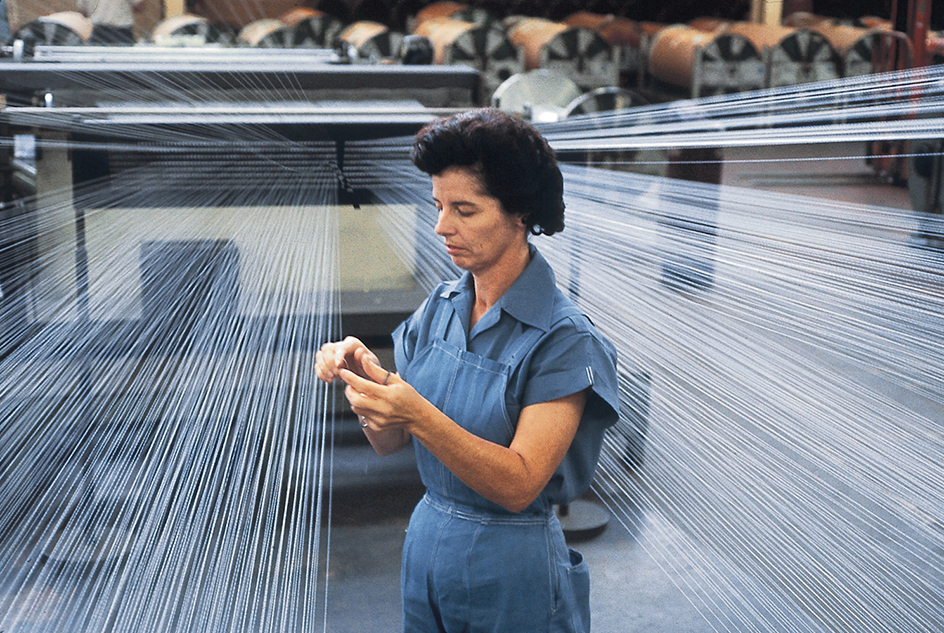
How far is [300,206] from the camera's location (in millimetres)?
2568

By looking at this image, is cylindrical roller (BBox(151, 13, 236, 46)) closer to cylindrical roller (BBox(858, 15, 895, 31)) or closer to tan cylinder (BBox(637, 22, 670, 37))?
tan cylinder (BBox(637, 22, 670, 37))

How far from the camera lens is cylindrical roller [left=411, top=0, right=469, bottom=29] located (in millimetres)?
10242

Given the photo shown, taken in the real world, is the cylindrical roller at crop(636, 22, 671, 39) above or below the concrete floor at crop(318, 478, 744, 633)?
above

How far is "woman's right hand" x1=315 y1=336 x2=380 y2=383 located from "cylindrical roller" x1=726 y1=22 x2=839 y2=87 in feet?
26.0

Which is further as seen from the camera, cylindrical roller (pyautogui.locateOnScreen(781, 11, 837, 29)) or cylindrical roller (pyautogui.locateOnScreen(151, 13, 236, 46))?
cylindrical roller (pyautogui.locateOnScreen(781, 11, 837, 29))

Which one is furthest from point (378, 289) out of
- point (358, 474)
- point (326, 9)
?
point (326, 9)

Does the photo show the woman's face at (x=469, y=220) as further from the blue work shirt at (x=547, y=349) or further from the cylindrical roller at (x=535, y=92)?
the cylindrical roller at (x=535, y=92)

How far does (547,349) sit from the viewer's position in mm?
1098

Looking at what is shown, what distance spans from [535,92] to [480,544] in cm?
336

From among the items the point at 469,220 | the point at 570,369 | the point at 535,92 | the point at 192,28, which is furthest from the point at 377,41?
the point at 570,369

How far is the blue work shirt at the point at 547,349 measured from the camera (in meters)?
1.08

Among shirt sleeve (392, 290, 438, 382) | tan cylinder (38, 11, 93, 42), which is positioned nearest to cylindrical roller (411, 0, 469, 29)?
tan cylinder (38, 11, 93, 42)

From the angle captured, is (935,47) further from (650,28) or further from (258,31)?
(258,31)

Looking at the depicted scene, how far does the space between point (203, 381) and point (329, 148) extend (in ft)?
2.87
